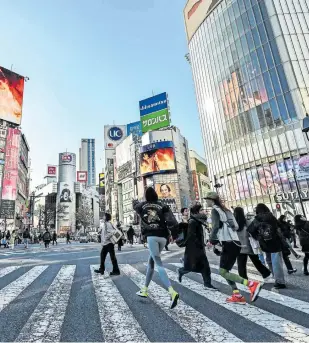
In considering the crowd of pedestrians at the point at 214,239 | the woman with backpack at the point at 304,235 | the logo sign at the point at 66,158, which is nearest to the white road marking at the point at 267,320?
the crowd of pedestrians at the point at 214,239

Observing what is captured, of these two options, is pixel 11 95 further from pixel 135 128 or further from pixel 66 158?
pixel 66 158

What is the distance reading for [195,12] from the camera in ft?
172

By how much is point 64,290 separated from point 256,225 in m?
4.28

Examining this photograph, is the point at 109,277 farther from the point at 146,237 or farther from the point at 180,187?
the point at 180,187

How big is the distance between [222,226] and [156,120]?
2292 inches

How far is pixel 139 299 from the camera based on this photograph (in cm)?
446

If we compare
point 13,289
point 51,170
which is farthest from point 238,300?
point 51,170

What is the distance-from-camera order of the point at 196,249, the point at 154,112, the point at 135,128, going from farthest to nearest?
1. the point at 135,128
2. the point at 154,112
3. the point at 196,249

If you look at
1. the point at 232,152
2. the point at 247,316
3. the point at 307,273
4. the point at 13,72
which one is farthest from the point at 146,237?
the point at 13,72

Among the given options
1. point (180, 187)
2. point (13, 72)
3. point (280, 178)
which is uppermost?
point (13, 72)

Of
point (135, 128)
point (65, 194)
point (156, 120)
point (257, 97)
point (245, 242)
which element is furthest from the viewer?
point (65, 194)

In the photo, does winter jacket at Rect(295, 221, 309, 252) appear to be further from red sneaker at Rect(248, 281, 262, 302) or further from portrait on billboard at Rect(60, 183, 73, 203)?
portrait on billboard at Rect(60, 183, 73, 203)

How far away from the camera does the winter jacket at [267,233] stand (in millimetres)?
5254

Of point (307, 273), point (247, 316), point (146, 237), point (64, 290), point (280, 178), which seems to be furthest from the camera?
point (280, 178)
